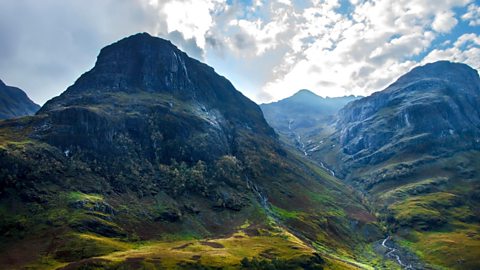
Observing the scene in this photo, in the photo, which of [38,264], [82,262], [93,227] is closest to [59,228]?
[93,227]

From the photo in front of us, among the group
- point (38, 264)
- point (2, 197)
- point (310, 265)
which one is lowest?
point (310, 265)

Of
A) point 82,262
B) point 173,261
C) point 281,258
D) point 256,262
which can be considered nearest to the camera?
point 82,262

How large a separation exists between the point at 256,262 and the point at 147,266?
51.4 meters

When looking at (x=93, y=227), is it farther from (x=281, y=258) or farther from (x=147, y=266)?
(x=281, y=258)

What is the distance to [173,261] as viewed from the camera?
6688 inches

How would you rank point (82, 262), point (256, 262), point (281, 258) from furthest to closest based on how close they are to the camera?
point (281, 258) < point (256, 262) < point (82, 262)

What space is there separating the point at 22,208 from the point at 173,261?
87.8 m

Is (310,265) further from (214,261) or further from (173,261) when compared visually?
(173,261)

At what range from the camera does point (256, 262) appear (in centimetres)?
18238

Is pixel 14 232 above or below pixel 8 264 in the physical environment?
above

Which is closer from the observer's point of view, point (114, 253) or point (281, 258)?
point (114, 253)

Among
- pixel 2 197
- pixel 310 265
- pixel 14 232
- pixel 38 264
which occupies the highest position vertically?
pixel 2 197

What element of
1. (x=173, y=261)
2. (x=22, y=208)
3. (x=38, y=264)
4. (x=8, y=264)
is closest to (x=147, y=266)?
(x=173, y=261)

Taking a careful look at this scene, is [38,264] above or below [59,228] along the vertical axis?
below
